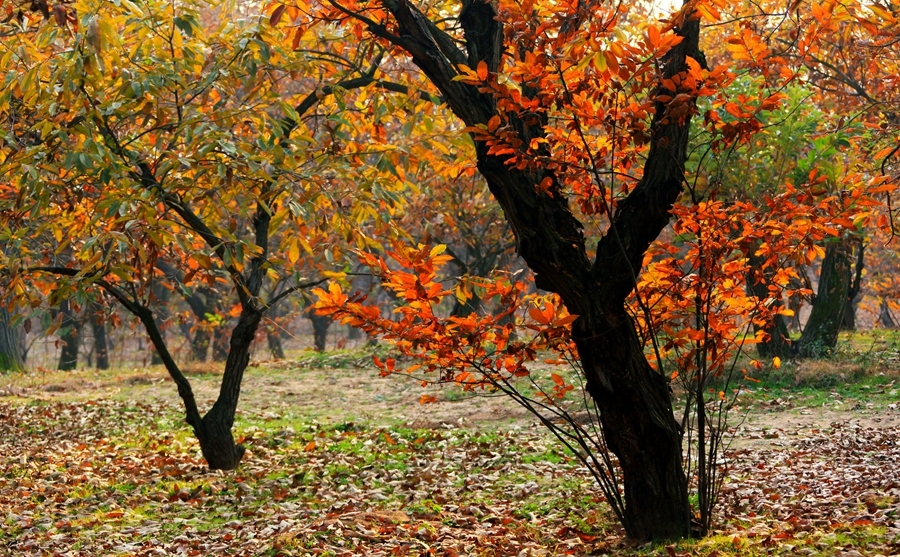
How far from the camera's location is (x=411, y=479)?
22.5 ft

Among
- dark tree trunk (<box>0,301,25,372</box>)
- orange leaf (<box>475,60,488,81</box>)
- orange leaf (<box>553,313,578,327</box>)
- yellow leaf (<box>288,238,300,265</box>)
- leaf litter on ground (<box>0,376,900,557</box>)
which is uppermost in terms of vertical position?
orange leaf (<box>475,60,488,81</box>)

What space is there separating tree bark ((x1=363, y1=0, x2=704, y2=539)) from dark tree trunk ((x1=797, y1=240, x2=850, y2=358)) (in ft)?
27.6

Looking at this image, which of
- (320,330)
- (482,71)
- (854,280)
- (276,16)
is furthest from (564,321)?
(320,330)

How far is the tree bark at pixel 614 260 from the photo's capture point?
12.9 ft

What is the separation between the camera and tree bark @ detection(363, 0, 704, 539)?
393 centimetres

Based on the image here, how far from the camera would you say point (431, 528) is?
5.11 meters

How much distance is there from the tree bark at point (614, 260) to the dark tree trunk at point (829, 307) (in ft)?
27.6

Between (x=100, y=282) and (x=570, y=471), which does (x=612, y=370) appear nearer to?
(x=570, y=471)

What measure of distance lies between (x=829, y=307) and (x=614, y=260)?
9.12 m

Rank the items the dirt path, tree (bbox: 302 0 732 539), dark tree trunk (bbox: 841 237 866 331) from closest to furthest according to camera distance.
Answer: tree (bbox: 302 0 732 539), the dirt path, dark tree trunk (bbox: 841 237 866 331)

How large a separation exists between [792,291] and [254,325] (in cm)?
422

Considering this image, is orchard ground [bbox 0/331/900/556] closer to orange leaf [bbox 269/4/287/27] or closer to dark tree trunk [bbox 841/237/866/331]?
dark tree trunk [bbox 841/237/866/331]

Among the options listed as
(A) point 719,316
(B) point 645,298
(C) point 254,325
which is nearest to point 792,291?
(A) point 719,316

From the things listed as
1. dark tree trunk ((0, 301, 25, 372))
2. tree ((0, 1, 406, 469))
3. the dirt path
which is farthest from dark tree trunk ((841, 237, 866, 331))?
dark tree trunk ((0, 301, 25, 372))
